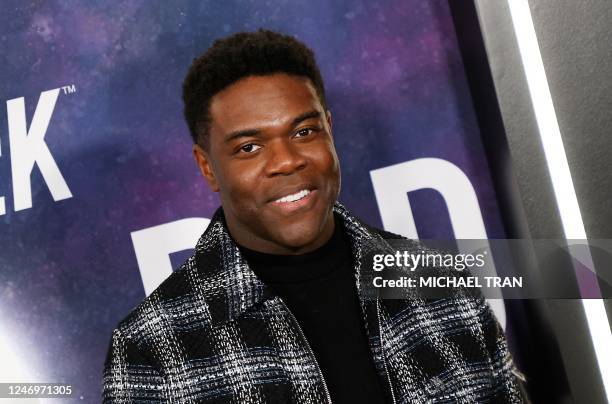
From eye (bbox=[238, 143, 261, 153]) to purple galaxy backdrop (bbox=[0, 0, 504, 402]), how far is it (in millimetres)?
684

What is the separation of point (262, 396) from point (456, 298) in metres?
0.45

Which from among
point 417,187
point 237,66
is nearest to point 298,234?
point 237,66

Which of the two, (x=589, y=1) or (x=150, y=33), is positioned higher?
(x=150, y=33)

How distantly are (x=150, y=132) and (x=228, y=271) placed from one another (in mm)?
807

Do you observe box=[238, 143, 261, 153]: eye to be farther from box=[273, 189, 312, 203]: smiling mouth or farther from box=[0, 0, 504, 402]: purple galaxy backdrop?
box=[0, 0, 504, 402]: purple galaxy backdrop

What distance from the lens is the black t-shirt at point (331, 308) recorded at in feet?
4.50

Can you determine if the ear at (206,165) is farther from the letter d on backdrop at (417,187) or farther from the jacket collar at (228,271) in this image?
the letter d on backdrop at (417,187)

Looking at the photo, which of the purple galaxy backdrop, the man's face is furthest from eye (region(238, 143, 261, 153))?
the purple galaxy backdrop

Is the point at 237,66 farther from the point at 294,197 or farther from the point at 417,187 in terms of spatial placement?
the point at 417,187

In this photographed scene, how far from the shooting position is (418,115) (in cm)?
A: 211

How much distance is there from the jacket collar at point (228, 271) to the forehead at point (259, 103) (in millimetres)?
219

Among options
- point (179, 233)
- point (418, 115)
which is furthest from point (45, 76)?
point (418, 115)

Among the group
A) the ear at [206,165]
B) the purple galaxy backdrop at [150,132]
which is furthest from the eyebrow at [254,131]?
the purple galaxy backdrop at [150,132]

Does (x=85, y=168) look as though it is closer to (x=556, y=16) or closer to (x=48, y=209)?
(x=48, y=209)
